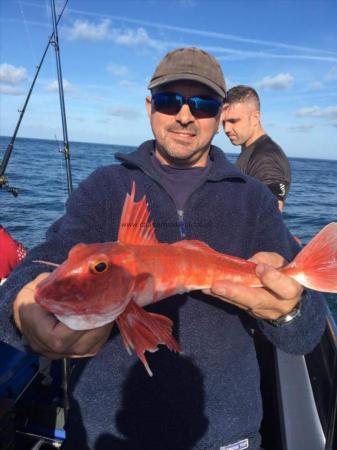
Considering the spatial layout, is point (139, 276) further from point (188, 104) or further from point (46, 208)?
point (46, 208)

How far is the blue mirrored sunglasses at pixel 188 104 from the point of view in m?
2.83

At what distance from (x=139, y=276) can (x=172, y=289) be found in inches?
10.3

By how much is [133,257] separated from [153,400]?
998 millimetres

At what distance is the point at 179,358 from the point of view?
243 cm

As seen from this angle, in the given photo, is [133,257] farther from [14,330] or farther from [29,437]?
[29,437]

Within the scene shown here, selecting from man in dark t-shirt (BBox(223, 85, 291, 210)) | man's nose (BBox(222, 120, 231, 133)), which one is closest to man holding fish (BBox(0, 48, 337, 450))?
man in dark t-shirt (BBox(223, 85, 291, 210))

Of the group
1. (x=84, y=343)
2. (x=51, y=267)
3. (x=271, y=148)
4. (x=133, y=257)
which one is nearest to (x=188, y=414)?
(x=84, y=343)

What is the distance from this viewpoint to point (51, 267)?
229 cm

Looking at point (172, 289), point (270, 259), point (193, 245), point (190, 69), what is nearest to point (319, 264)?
point (270, 259)

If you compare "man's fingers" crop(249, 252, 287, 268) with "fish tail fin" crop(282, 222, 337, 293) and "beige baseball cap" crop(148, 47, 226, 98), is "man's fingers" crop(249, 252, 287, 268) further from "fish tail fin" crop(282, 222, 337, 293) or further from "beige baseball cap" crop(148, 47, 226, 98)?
"beige baseball cap" crop(148, 47, 226, 98)

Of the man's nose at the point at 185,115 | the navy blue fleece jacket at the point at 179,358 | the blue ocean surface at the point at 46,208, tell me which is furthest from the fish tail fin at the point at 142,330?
the blue ocean surface at the point at 46,208

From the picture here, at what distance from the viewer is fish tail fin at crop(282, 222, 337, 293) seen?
2324mm

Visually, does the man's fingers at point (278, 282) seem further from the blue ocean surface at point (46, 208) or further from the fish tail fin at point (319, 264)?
the blue ocean surface at point (46, 208)

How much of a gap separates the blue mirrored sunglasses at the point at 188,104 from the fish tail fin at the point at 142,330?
5.27 ft
